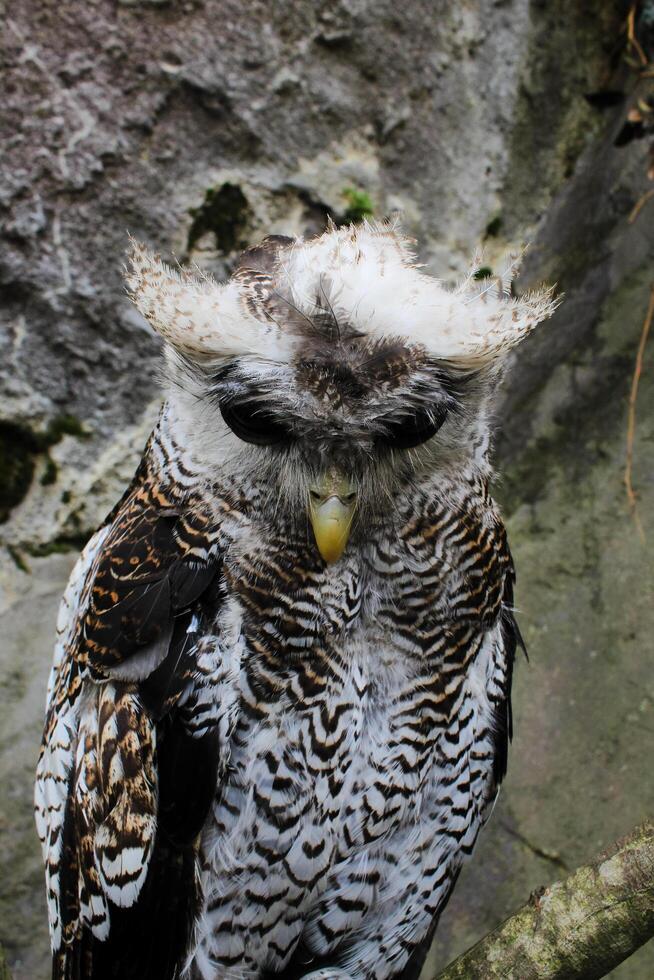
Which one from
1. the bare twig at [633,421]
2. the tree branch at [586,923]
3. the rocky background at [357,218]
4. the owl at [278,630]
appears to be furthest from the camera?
the bare twig at [633,421]

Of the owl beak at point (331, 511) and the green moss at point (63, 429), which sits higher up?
the green moss at point (63, 429)

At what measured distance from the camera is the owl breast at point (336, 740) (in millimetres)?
1716

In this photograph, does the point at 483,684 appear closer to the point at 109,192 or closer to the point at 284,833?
the point at 284,833

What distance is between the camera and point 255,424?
155 cm

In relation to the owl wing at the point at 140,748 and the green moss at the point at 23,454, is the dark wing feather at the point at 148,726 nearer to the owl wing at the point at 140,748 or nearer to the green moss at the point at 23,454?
the owl wing at the point at 140,748

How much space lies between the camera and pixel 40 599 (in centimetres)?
273

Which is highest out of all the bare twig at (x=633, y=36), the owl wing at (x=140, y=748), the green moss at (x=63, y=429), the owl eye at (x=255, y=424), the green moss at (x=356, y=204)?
the bare twig at (x=633, y=36)

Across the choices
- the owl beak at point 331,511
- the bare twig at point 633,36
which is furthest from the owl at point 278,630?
the bare twig at point 633,36

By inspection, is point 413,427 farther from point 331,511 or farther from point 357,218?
point 357,218

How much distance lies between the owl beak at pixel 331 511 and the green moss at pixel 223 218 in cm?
143

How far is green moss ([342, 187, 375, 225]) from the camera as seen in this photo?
9.41ft

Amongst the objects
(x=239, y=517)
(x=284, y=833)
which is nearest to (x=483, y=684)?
(x=284, y=833)

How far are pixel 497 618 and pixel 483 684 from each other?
5.5 inches

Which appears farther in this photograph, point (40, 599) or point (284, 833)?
point (40, 599)
